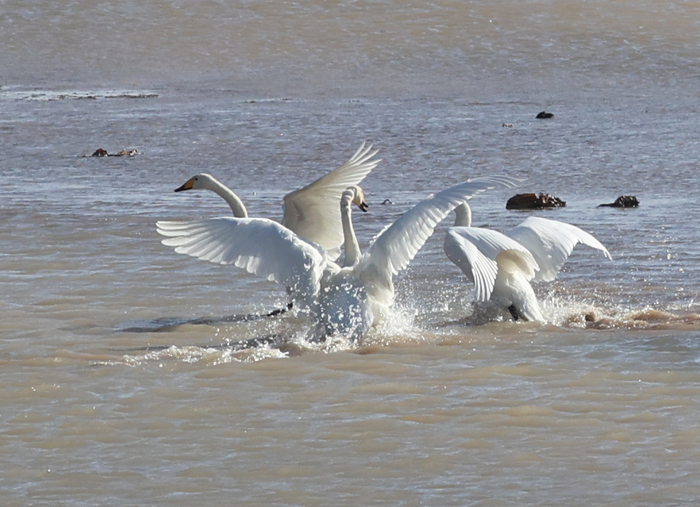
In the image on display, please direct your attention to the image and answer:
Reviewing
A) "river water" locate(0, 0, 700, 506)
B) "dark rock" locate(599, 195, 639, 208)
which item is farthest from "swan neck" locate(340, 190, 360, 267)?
"dark rock" locate(599, 195, 639, 208)

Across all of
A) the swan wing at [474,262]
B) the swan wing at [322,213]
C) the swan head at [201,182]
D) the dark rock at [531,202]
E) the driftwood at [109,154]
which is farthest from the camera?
the driftwood at [109,154]

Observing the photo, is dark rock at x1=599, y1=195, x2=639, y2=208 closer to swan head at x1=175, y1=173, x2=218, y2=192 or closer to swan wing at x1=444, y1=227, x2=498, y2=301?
swan head at x1=175, y1=173, x2=218, y2=192

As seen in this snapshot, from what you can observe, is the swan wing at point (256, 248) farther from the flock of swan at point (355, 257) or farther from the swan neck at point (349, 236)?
the swan neck at point (349, 236)

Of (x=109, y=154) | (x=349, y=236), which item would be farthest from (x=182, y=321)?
(x=109, y=154)

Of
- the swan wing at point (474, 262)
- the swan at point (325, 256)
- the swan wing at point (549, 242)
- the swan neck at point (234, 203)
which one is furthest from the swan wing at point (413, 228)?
the swan neck at point (234, 203)

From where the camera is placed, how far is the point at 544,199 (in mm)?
10852

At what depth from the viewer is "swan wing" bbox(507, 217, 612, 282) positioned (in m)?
7.49

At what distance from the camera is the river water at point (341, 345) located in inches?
183

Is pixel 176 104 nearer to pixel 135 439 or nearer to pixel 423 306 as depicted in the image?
pixel 423 306

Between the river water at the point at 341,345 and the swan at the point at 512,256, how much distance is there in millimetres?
174

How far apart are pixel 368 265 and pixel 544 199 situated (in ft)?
14.2

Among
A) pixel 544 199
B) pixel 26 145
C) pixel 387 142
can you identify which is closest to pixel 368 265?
pixel 544 199

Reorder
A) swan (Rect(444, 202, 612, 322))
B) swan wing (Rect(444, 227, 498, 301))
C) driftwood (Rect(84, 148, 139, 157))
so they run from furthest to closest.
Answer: driftwood (Rect(84, 148, 139, 157)) → swan (Rect(444, 202, 612, 322)) → swan wing (Rect(444, 227, 498, 301))

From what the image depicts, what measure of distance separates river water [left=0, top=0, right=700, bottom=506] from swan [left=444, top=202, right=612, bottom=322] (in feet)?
0.57
